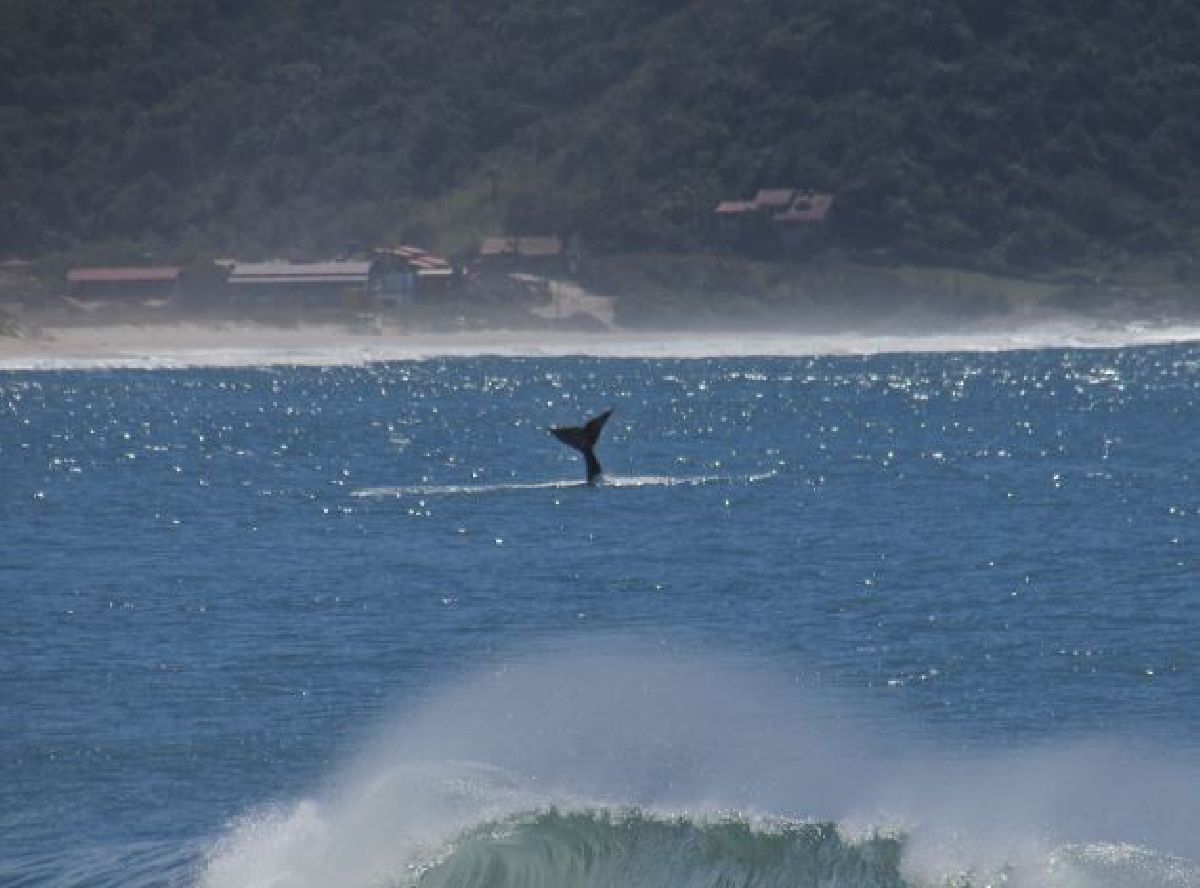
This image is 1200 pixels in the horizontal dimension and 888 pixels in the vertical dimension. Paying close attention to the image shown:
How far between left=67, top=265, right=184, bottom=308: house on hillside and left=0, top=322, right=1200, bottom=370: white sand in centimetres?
288

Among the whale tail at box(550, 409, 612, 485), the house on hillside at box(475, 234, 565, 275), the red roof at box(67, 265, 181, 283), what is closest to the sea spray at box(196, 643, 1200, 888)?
the whale tail at box(550, 409, 612, 485)

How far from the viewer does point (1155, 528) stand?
150 ft

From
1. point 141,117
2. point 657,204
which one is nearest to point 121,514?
point 657,204

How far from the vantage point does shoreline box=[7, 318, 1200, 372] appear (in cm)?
14112

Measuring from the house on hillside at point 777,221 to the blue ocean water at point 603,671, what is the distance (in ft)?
304

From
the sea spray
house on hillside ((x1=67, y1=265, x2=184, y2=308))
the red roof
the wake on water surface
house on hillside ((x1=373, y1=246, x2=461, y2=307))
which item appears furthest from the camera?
the red roof

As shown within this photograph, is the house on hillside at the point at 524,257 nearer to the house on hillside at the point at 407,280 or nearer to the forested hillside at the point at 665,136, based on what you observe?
the forested hillside at the point at 665,136

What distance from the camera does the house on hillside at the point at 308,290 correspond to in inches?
5979

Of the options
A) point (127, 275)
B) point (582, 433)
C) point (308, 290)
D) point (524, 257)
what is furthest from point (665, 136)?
point (582, 433)

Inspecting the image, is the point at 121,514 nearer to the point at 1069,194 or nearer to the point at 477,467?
the point at 477,467

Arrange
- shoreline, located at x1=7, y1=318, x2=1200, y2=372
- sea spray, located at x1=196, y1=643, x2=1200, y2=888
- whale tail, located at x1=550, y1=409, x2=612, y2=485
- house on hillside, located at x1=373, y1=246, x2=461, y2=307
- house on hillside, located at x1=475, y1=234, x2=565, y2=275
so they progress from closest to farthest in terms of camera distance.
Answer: sea spray, located at x1=196, y1=643, x2=1200, y2=888 < whale tail, located at x1=550, y1=409, x2=612, y2=485 < shoreline, located at x1=7, y1=318, x2=1200, y2=372 < house on hillside, located at x1=373, y1=246, x2=461, y2=307 < house on hillside, located at x1=475, y1=234, x2=565, y2=275

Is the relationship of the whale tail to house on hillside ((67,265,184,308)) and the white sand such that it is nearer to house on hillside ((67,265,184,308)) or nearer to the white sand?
the white sand

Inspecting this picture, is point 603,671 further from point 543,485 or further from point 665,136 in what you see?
point 665,136

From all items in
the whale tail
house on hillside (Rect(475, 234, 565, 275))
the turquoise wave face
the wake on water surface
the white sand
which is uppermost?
house on hillside (Rect(475, 234, 565, 275))
